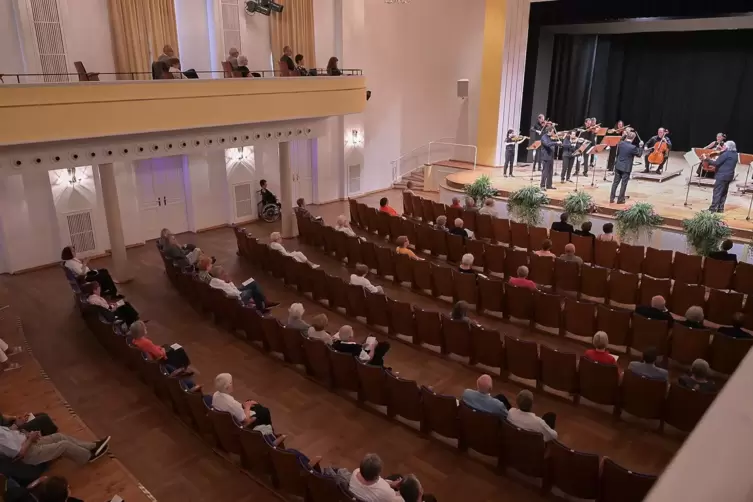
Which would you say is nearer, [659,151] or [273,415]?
[273,415]

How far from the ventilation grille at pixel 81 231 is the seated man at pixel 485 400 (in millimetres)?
9129

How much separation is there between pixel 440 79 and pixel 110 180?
11666 millimetres

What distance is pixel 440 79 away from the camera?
18188mm

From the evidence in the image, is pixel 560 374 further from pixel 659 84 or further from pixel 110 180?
pixel 659 84

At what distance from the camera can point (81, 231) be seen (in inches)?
443

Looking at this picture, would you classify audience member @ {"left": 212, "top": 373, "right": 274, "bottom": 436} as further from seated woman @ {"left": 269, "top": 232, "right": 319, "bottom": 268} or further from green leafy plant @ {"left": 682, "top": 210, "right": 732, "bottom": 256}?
green leafy plant @ {"left": 682, "top": 210, "right": 732, "bottom": 256}

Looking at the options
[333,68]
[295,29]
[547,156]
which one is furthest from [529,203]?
[295,29]

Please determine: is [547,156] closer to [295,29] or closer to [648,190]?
[648,190]

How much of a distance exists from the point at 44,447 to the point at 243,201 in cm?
948

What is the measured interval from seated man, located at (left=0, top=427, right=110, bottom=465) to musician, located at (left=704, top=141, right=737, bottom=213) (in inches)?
419

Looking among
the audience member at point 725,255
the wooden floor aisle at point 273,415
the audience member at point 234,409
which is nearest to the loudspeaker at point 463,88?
the wooden floor aisle at point 273,415

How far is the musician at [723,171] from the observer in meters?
10.2

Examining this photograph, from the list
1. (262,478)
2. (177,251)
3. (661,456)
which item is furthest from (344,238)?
(661,456)

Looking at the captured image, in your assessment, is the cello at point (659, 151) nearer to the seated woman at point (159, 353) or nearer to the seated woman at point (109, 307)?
the seated woman at point (159, 353)
